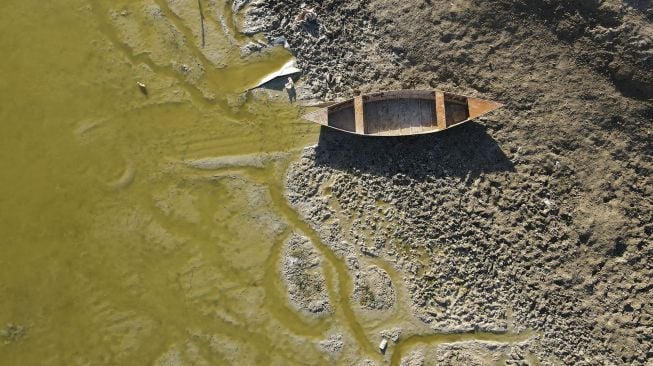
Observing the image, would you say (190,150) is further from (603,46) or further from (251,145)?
(603,46)

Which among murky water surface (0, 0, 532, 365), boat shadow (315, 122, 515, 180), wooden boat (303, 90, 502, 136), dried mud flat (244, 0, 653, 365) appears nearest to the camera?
dried mud flat (244, 0, 653, 365)

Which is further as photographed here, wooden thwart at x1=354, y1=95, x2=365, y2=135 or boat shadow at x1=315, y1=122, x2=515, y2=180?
boat shadow at x1=315, y1=122, x2=515, y2=180

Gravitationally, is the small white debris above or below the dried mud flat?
below

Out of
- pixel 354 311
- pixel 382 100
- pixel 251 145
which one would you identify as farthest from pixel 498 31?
pixel 354 311

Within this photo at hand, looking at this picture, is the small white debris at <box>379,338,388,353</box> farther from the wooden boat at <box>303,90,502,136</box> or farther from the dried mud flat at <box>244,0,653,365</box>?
the wooden boat at <box>303,90,502,136</box>

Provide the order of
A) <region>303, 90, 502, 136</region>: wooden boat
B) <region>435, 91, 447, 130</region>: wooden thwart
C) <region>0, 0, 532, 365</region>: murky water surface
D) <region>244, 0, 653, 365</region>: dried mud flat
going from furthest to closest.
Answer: <region>0, 0, 532, 365</region>: murky water surface → <region>303, 90, 502, 136</region>: wooden boat → <region>435, 91, 447, 130</region>: wooden thwart → <region>244, 0, 653, 365</region>: dried mud flat

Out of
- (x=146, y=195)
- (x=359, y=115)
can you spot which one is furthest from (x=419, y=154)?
(x=146, y=195)

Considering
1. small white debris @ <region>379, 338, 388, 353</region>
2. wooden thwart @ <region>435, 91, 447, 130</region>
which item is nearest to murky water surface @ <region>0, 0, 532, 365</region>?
small white debris @ <region>379, 338, 388, 353</region>

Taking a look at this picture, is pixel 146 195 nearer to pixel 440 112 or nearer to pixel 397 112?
pixel 397 112
